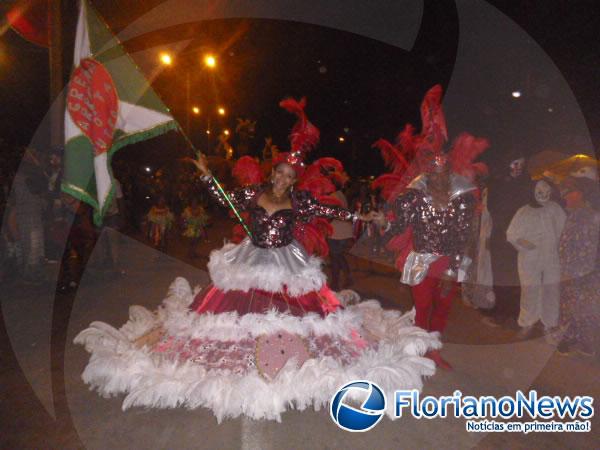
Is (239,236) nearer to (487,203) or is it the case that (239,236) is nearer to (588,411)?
(588,411)

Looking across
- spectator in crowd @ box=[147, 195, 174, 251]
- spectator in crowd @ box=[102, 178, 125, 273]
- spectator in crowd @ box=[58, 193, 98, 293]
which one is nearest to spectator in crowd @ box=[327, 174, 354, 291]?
spectator in crowd @ box=[102, 178, 125, 273]

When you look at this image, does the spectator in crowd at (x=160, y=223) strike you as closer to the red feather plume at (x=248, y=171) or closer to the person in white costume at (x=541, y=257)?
the red feather plume at (x=248, y=171)

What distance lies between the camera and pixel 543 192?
5.12 meters

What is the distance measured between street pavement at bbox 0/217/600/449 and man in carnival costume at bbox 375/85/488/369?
765mm

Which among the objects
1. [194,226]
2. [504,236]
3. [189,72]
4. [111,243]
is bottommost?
[504,236]

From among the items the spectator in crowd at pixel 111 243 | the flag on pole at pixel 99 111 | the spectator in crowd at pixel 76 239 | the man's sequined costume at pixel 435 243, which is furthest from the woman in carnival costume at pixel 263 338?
the spectator in crowd at pixel 111 243

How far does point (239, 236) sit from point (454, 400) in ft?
8.59

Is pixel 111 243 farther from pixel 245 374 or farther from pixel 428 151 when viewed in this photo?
pixel 428 151

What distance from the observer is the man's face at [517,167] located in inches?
220

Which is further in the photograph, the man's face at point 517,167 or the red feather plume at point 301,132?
the man's face at point 517,167

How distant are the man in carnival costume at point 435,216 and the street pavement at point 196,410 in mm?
765

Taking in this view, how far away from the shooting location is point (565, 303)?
16.0 feet

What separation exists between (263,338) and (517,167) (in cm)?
439

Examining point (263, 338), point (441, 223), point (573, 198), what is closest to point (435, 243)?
point (441, 223)
